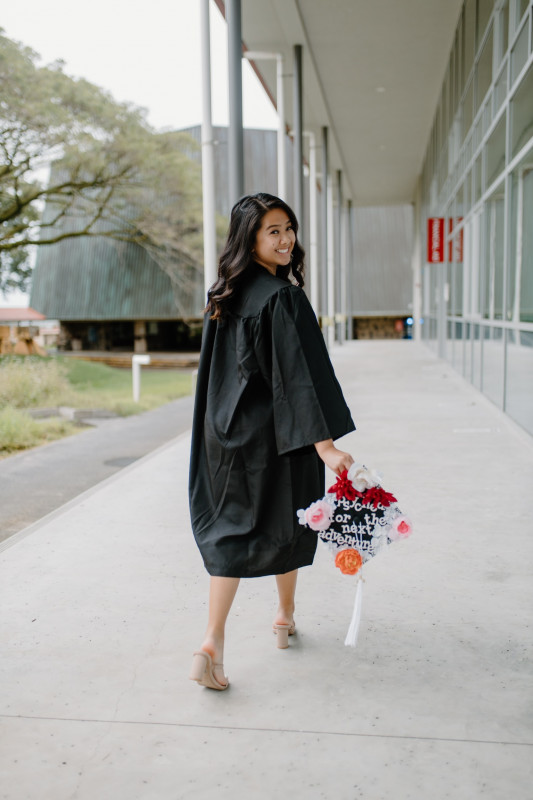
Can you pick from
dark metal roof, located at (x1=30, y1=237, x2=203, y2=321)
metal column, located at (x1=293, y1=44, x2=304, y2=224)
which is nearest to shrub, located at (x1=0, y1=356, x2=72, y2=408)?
metal column, located at (x1=293, y1=44, x2=304, y2=224)

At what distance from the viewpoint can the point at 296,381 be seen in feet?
7.39

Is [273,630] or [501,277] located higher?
[501,277]

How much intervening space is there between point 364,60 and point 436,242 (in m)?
3.72

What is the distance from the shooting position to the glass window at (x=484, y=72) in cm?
910

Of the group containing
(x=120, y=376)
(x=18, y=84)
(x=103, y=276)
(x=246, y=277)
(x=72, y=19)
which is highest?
(x=72, y=19)

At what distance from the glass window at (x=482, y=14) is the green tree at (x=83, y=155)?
11.5 m

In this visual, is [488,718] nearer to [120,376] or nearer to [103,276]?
[120,376]

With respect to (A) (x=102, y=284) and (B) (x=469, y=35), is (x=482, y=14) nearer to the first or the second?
(B) (x=469, y=35)

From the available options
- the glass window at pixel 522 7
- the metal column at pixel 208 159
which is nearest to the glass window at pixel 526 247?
the glass window at pixel 522 7

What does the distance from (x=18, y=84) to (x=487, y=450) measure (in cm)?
1575

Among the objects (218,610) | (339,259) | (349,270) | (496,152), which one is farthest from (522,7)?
(349,270)

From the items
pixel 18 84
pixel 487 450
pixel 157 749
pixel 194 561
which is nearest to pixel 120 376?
pixel 18 84

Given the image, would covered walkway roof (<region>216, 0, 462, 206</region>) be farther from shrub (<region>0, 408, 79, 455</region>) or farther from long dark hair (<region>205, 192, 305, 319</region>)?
long dark hair (<region>205, 192, 305, 319</region>)

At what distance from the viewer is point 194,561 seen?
11.8 ft
